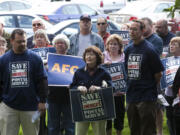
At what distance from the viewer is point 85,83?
664 centimetres

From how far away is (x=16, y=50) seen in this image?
6.41 m

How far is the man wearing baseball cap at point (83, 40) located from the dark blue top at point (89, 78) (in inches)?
66.7

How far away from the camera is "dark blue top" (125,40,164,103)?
693cm

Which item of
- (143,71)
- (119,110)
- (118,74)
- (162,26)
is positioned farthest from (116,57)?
(162,26)

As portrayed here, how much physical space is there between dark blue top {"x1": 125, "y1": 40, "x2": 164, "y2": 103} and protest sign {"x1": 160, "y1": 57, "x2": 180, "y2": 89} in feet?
2.70

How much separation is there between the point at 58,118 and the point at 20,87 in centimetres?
141

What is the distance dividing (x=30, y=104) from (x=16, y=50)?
0.76 meters

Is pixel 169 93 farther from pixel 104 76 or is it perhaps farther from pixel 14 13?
pixel 14 13

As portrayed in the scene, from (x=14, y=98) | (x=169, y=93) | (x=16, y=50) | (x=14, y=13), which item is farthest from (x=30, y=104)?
(x=14, y=13)

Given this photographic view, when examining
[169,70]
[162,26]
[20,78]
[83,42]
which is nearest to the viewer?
[20,78]

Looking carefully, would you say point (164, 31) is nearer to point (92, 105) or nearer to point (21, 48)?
point (92, 105)

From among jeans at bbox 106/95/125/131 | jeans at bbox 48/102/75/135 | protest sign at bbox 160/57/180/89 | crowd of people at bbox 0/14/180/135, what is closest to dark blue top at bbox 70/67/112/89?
crowd of people at bbox 0/14/180/135

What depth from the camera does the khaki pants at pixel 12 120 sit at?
6430 mm

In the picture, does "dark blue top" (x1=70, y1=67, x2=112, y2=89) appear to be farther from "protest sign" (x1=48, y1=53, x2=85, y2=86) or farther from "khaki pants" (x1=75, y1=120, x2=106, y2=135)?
"protest sign" (x1=48, y1=53, x2=85, y2=86)
